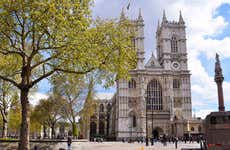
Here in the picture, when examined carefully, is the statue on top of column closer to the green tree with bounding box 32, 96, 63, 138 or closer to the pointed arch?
the green tree with bounding box 32, 96, 63, 138

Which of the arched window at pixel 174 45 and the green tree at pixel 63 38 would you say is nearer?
the green tree at pixel 63 38

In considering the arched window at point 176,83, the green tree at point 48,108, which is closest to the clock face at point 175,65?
the arched window at point 176,83

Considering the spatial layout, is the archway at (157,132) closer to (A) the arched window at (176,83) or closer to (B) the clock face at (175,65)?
(A) the arched window at (176,83)

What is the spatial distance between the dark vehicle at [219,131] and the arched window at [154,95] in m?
59.8

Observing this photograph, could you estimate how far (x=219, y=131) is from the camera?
18344 millimetres

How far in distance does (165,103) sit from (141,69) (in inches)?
498

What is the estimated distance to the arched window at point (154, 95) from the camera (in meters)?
78.8

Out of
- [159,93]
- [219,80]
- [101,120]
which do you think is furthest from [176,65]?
[101,120]

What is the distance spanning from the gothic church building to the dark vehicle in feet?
178

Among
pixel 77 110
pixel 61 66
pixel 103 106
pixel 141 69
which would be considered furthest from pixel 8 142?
pixel 103 106

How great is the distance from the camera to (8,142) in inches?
962

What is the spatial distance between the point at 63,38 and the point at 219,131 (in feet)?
41.3

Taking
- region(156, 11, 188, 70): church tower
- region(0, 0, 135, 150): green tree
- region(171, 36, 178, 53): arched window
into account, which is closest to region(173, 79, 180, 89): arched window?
region(156, 11, 188, 70): church tower

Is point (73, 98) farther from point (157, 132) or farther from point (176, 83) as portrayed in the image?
point (176, 83)
